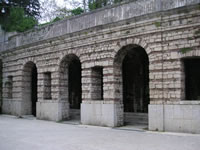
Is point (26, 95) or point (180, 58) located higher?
point (180, 58)

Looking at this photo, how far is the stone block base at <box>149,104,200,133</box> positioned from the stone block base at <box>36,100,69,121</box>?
6.78 m

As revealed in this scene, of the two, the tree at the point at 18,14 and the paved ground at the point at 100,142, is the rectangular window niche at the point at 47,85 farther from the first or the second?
the tree at the point at 18,14

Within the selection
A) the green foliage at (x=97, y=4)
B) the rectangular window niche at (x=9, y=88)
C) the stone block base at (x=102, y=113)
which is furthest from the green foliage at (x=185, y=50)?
the green foliage at (x=97, y=4)

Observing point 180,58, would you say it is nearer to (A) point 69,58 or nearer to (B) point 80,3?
(A) point 69,58

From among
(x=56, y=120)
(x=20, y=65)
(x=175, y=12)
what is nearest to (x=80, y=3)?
(x=20, y=65)

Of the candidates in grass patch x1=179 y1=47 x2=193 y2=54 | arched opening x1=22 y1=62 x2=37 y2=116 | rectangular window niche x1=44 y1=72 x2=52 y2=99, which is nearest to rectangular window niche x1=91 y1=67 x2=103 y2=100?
rectangular window niche x1=44 y1=72 x2=52 y2=99

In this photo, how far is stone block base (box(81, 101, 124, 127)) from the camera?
1398 cm

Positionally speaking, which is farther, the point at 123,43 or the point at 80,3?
the point at 80,3

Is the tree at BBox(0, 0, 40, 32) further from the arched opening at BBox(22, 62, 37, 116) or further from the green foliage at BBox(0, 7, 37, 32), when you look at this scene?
the arched opening at BBox(22, 62, 37, 116)

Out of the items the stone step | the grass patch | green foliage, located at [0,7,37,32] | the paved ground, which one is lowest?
the paved ground

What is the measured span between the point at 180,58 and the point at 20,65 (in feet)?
42.7

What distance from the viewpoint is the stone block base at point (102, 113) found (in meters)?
14.0

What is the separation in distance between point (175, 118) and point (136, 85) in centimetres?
498

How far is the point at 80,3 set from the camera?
30875 millimetres
